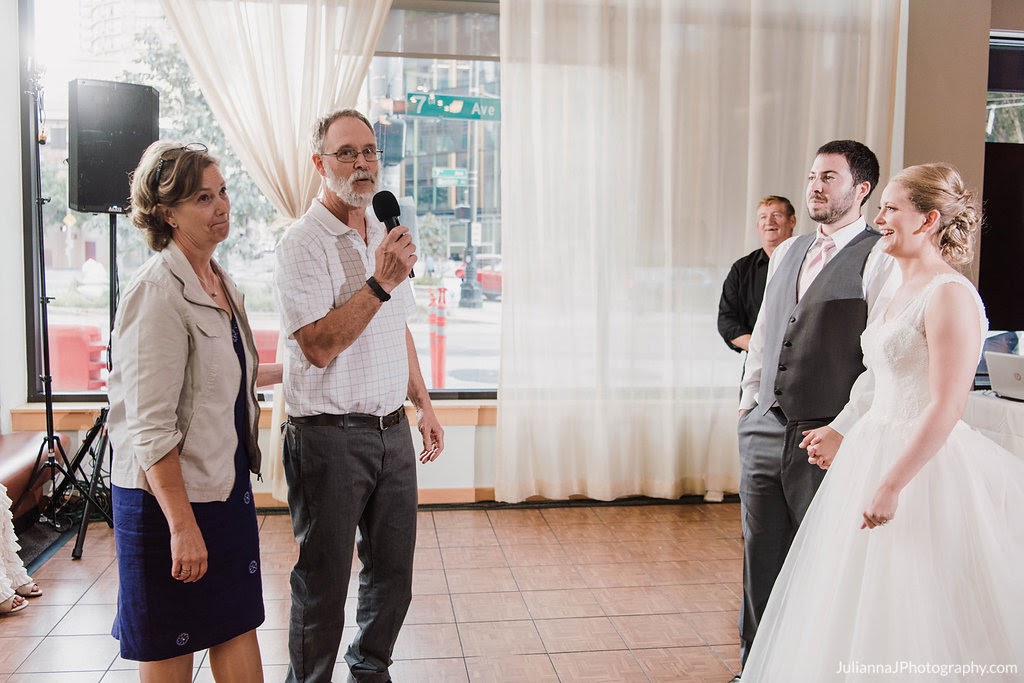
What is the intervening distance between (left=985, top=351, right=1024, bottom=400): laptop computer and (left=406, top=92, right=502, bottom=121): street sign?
110 inches

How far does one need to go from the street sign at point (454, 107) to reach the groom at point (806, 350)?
8.49 feet

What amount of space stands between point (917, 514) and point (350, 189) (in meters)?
1.65

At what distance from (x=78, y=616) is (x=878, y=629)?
2827 millimetres

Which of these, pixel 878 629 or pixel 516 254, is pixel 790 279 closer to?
pixel 878 629

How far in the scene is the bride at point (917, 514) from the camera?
212 centimetres

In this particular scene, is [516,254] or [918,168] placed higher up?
[918,168]

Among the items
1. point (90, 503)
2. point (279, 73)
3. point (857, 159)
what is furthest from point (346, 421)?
point (279, 73)

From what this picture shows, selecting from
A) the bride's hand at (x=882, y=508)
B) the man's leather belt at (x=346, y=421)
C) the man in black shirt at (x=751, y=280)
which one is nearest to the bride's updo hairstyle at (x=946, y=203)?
the bride's hand at (x=882, y=508)

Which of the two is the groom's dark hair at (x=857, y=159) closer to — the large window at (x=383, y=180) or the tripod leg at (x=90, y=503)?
the large window at (x=383, y=180)

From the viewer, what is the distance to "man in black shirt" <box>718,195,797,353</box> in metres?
4.33

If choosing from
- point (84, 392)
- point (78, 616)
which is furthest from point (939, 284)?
point (84, 392)

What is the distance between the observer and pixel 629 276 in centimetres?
497

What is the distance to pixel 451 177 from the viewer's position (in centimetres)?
518

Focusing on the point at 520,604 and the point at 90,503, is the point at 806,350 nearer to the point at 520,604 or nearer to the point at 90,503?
the point at 520,604
